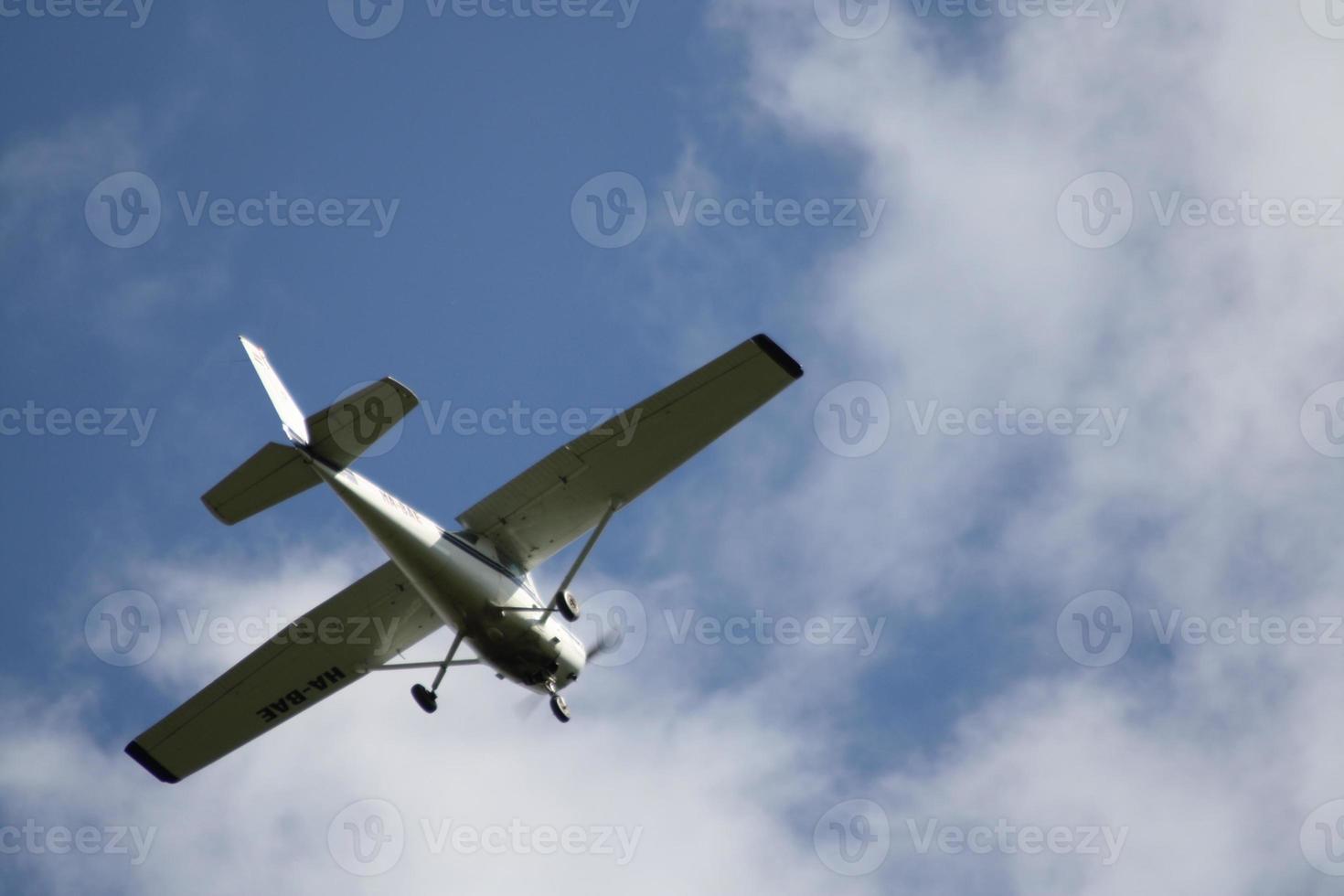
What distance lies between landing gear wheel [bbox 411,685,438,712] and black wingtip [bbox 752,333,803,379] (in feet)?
23.8

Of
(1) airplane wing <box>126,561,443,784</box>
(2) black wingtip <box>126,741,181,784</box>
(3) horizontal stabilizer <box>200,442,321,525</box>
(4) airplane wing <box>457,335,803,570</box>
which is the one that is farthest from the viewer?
(2) black wingtip <box>126,741,181,784</box>

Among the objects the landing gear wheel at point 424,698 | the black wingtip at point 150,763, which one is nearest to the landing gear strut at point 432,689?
the landing gear wheel at point 424,698

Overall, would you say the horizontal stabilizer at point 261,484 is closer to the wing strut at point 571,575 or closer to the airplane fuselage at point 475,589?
the airplane fuselage at point 475,589

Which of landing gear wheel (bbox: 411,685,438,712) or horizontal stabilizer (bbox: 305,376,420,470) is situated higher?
horizontal stabilizer (bbox: 305,376,420,470)

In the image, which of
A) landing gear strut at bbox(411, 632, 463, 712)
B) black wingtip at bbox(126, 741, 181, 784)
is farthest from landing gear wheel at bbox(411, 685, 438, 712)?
black wingtip at bbox(126, 741, 181, 784)

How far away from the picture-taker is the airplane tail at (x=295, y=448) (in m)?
20.6

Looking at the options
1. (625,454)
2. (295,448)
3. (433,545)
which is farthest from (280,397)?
(625,454)

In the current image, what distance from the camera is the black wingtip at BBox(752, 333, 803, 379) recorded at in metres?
22.3

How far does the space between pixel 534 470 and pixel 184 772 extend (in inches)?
333

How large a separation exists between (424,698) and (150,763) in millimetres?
5670

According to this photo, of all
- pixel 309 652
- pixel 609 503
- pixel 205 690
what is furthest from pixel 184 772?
pixel 609 503

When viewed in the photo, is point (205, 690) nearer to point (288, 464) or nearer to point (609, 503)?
point (288, 464)

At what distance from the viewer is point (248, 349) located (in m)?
21.9

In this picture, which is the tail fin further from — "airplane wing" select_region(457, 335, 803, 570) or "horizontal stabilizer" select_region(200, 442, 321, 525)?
"airplane wing" select_region(457, 335, 803, 570)
